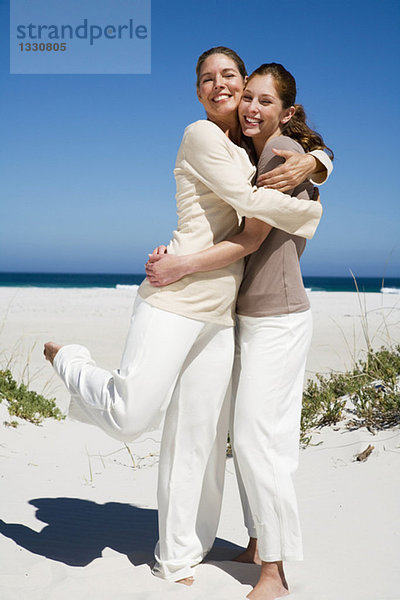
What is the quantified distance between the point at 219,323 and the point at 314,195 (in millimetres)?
896

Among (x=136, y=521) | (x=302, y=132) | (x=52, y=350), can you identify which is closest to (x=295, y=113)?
(x=302, y=132)

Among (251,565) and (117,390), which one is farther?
(251,565)

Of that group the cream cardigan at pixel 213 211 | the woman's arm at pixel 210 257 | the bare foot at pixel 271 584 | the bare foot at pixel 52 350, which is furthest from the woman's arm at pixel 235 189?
the bare foot at pixel 271 584

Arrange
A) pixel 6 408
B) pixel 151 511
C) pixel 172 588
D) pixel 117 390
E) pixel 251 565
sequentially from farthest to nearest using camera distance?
pixel 6 408
pixel 151 511
pixel 251 565
pixel 172 588
pixel 117 390

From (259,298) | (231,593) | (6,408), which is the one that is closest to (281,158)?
(259,298)

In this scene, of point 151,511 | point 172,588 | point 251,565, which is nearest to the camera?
point 172,588

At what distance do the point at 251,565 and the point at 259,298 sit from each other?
1572 mm

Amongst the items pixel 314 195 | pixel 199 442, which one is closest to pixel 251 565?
pixel 199 442

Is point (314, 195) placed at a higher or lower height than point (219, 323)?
higher

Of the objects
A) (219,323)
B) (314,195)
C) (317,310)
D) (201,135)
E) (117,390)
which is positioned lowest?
(317,310)

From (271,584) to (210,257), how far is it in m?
1.66

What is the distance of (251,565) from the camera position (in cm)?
323

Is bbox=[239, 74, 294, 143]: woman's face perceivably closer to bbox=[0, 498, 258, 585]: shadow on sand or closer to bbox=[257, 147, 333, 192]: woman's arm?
bbox=[257, 147, 333, 192]: woman's arm

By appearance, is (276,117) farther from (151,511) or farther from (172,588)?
(151,511)
